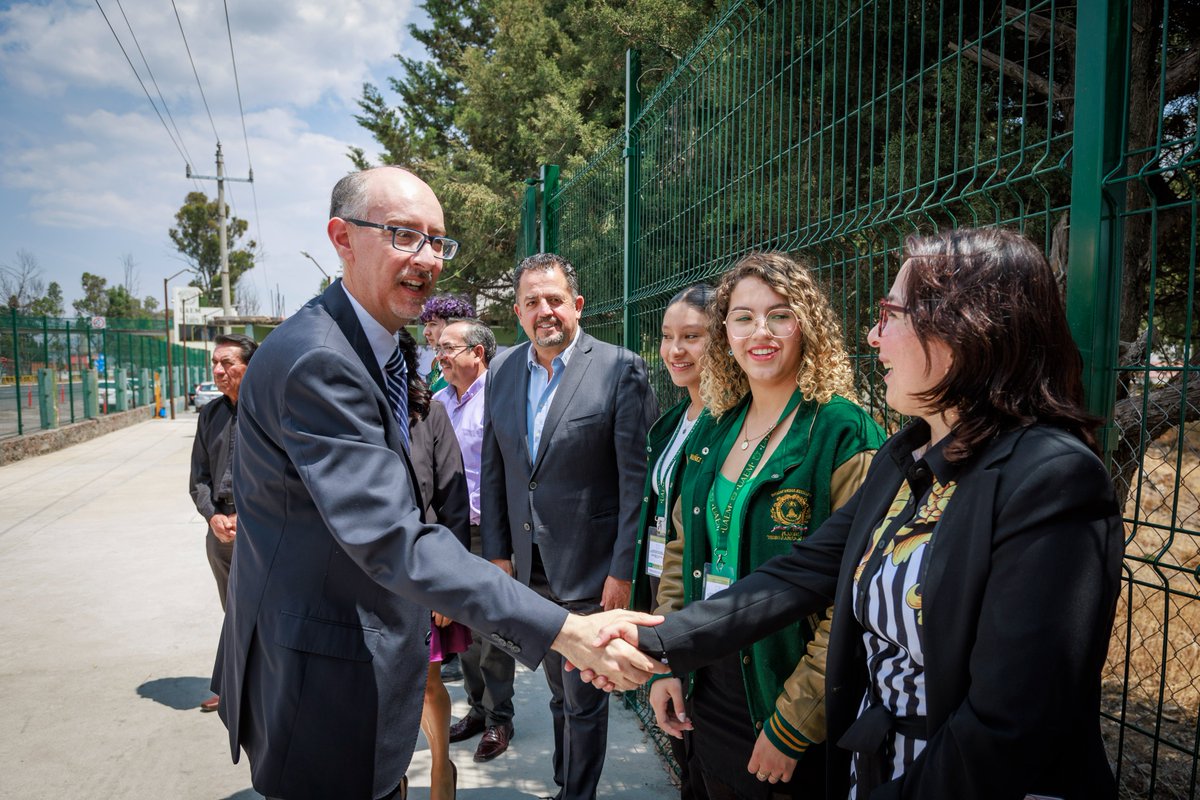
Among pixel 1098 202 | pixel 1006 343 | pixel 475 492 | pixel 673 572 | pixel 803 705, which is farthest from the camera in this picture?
pixel 475 492

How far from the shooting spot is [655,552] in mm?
2691

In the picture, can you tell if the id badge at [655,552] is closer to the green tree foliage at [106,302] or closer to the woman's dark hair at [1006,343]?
the woman's dark hair at [1006,343]

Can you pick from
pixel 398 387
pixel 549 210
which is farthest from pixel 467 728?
pixel 549 210

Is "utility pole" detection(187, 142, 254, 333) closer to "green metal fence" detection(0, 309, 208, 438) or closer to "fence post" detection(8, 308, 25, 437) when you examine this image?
"green metal fence" detection(0, 309, 208, 438)

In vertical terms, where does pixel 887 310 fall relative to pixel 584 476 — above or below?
above

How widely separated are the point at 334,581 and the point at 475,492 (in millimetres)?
2351

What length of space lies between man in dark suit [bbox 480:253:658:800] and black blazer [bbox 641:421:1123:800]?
185 centimetres

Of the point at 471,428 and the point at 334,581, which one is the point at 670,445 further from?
the point at 471,428

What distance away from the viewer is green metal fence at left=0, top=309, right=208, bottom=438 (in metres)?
15.1

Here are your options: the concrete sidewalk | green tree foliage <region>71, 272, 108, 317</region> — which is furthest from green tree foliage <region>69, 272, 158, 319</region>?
the concrete sidewalk

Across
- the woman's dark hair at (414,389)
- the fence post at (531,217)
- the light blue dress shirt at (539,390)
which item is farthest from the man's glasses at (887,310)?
the fence post at (531,217)

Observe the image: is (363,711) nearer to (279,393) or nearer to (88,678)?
(279,393)

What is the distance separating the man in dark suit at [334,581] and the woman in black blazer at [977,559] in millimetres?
826

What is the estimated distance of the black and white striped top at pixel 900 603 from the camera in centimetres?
139
